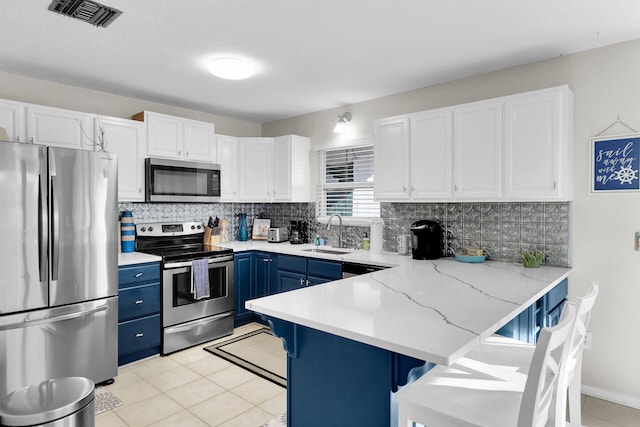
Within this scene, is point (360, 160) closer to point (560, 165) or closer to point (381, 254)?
point (381, 254)

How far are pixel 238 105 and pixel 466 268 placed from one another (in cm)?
294

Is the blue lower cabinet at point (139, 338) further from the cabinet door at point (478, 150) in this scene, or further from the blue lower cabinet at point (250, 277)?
the cabinet door at point (478, 150)

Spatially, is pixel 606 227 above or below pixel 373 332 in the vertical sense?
above

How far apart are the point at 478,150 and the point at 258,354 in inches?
100

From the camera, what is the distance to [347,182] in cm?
435

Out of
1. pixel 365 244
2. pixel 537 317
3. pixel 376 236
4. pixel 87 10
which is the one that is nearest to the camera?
pixel 87 10

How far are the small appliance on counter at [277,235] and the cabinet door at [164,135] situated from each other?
1357 mm

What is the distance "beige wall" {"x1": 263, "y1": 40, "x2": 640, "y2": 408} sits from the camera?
2.59 metres

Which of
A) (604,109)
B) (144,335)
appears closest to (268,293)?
(144,335)

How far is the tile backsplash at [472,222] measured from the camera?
114 inches

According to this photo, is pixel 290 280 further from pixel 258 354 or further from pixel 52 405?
pixel 52 405

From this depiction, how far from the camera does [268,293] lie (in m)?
4.13

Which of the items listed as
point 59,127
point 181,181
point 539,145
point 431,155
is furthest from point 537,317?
point 59,127

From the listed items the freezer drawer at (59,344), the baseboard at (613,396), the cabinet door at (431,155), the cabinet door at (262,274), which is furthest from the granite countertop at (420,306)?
the cabinet door at (262,274)
